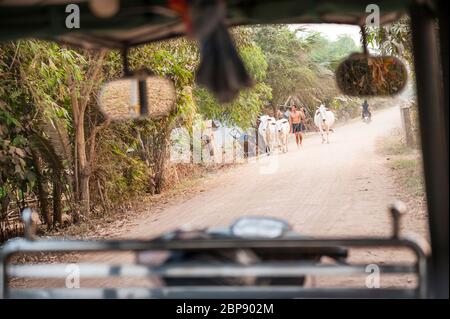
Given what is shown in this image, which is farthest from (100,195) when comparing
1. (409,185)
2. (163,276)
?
(163,276)

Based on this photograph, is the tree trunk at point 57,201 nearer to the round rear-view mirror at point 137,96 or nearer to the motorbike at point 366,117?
the round rear-view mirror at point 137,96

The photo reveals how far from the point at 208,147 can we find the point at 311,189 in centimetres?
143

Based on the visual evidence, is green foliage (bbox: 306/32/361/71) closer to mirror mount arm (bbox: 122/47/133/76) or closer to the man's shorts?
the man's shorts

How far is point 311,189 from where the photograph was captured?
240 inches

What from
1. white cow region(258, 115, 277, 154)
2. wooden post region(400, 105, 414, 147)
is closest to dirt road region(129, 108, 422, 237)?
wooden post region(400, 105, 414, 147)

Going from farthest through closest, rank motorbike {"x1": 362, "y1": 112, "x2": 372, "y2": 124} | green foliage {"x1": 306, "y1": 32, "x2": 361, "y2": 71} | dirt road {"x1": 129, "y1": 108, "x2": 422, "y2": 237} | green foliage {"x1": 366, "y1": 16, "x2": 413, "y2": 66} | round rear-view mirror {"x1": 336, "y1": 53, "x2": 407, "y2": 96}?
motorbike {"x1": 362, "y1": 112, "x2": 372, "y2": 124}, dirt road {"x1": 129, "y1": 108, "x2": 422, "y2": 237}, green foliage {"x1": 306, "y1": 32, "x2": 361, "y2": 71}, green foliage {"x1": 366, "y1": 16, "x2": 413, "y2": 66}, round rear-view mirror {"x1": 336, "y1": 53, "x2": 407, "y2": 96}

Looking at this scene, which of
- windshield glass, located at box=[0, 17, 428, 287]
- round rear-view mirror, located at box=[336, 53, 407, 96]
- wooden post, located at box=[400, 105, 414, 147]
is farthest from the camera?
wooden post, located at box=[400, 105, 414, 147]

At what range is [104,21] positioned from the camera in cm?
195

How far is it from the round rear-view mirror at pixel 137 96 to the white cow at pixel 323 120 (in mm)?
2735

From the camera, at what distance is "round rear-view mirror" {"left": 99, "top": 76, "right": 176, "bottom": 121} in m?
2.13

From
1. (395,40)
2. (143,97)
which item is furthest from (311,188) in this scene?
(143,97)

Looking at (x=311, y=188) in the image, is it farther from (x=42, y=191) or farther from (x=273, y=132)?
(x=42, y=191)

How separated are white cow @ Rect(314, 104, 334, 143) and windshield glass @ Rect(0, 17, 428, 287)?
2 centimetres

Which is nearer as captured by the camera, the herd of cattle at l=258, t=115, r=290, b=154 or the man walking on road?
the man walking on road
